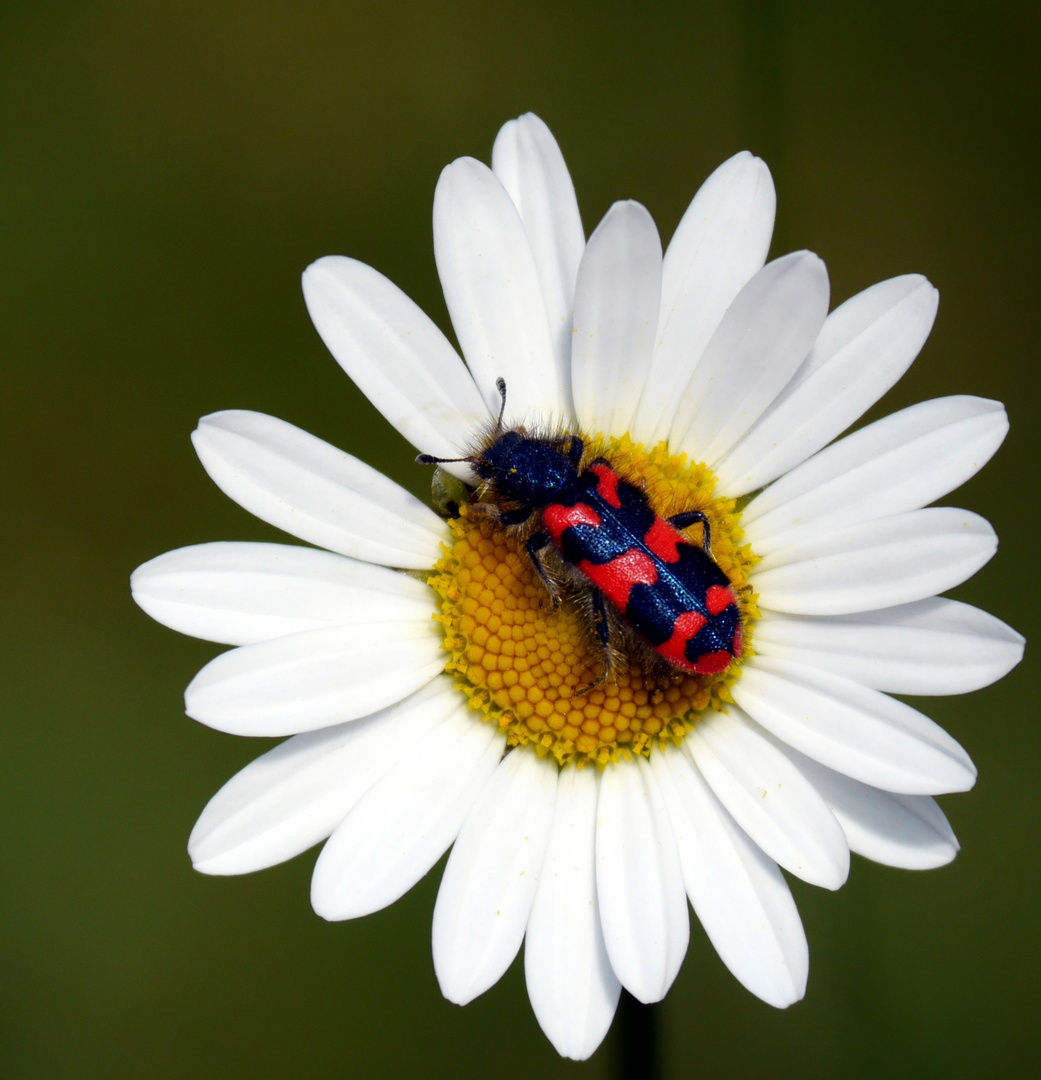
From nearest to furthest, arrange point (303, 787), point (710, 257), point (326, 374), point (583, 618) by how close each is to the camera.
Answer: point (303, 787)
point (710, 257)
point (583, 618)
point (326, 374)

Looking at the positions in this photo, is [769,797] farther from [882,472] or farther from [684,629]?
[882,472]

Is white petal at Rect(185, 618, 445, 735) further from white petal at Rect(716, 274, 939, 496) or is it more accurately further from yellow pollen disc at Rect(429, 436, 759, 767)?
white petal at Rect(716, 274, 939, 496)

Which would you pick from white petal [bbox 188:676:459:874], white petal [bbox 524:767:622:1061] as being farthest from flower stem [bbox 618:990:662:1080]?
white petal [bbox 188:676:459:874]

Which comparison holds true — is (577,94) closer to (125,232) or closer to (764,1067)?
(125,232)

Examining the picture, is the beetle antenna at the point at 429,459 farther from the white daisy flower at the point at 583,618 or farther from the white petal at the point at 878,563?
the white petal at the point at 878,563

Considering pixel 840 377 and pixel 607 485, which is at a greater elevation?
pixel 607 485

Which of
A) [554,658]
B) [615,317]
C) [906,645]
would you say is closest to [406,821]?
[554,658]
